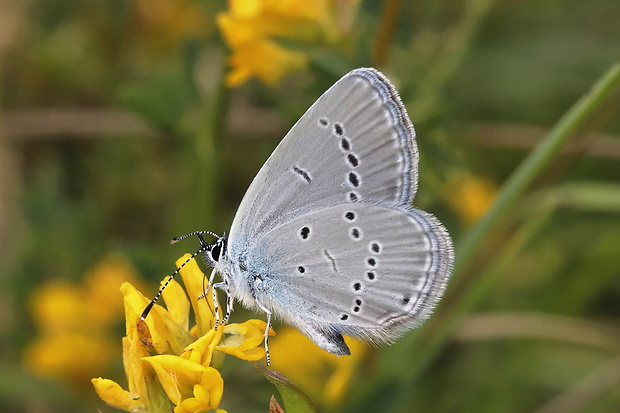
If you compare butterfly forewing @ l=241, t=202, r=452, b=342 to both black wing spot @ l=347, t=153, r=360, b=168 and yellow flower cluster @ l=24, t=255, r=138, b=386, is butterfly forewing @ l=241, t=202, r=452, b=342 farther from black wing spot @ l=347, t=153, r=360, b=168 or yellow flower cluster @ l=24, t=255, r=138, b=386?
yellow flower cluster @ l=24, t=255, r=138, b=386

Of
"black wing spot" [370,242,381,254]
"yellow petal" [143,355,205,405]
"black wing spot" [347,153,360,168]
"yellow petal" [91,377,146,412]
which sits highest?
"black wing spot" [347,153,360,168]

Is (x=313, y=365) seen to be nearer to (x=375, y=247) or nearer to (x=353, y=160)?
(x=375, y=247)

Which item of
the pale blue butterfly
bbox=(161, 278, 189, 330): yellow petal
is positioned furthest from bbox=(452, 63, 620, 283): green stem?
bbox=(161, 278, 189, 330): yellow petal

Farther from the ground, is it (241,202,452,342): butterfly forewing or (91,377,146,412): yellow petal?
(241,202,452,342): butterfly forewing

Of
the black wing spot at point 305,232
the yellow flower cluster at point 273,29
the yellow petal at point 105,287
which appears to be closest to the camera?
the black wing spot at point 305,232

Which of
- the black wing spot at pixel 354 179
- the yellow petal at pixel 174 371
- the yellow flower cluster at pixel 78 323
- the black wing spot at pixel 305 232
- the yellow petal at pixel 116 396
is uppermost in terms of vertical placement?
the black wing spot at pixel 354 179

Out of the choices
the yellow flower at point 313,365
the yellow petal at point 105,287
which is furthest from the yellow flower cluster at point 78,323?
the yellow flower at point 313,365

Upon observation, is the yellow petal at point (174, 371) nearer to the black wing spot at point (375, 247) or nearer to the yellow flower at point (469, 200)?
the black wing spot at point (375, 247)
